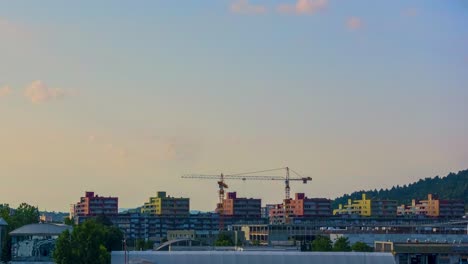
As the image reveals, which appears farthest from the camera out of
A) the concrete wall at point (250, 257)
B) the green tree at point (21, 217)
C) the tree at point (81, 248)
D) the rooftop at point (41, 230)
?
the green tree at point (21, 217)

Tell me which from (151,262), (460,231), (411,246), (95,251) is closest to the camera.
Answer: (151,262)

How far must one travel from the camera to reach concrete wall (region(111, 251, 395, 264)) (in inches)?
3935

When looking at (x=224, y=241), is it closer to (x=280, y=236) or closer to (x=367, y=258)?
(x=280, y=236)

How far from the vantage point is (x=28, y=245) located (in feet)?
413

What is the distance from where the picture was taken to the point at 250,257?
332ft

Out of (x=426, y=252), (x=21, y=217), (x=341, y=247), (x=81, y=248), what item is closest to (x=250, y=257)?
(x=81, y=248)

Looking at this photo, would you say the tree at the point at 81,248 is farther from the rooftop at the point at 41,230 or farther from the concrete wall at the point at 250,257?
the rooftop at the point at 41,230

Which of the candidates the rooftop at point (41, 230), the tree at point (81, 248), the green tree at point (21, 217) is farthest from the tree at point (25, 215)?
the tree at point (81, 248)

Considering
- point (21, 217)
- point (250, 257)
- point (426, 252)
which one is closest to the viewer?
point (250, 257)

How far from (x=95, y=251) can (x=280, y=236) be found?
286ft

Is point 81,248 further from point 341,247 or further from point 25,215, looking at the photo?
point 25,215

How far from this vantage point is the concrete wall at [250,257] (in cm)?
9994

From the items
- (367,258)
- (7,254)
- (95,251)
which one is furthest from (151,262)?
(7,254)

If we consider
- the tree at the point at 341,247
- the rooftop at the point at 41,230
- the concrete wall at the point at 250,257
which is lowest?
the concrete wall at the point at 250,257
